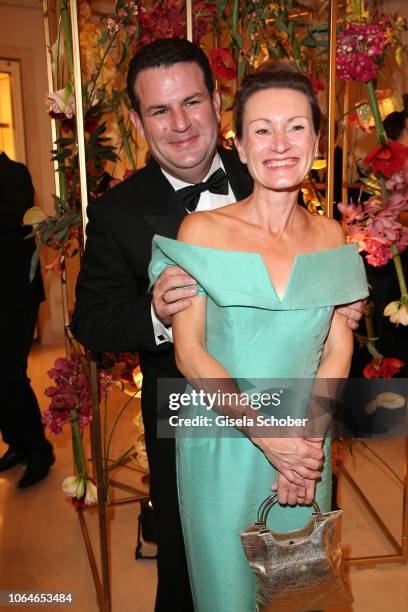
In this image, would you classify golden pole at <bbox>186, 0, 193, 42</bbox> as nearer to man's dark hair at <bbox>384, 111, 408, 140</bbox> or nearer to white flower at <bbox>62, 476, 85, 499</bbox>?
man's dark hair at <bbox>384, 111, 408, 140</bbox>

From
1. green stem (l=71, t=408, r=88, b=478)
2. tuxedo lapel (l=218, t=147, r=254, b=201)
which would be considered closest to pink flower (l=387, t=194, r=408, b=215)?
tuxedo lapel (l=218, t=147, r=254, b=201)

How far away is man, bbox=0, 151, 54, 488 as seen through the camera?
9.63 ft

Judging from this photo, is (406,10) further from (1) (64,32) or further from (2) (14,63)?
(1) (64,32)

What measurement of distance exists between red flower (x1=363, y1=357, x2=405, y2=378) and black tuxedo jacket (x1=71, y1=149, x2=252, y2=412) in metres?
0.95

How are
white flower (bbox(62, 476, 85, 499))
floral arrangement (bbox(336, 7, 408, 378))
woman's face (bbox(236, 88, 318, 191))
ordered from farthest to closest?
white flower (bbox(62, 476, 85, 499)) → floral arrangement (bbox(336, 7, 408, 378)) → woman's face (bbox(236, 88, 318, 191))

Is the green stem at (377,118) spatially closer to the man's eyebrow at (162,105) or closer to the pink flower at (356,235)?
the pink flower at (356,235)

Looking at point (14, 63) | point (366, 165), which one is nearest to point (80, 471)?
point (366, 165)

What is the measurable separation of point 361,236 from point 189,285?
0.97m

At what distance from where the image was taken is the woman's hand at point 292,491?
126cm

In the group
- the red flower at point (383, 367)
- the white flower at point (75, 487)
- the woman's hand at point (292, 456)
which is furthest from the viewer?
the white flower at point (75, 487)

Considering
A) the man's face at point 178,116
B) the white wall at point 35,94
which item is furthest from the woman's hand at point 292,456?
the white wall at point 35,94

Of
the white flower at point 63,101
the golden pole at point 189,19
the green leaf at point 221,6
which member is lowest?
the white flower at point 63,101

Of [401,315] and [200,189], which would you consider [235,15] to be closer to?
[200,189]

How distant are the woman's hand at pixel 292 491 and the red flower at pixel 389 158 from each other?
1.11 m
